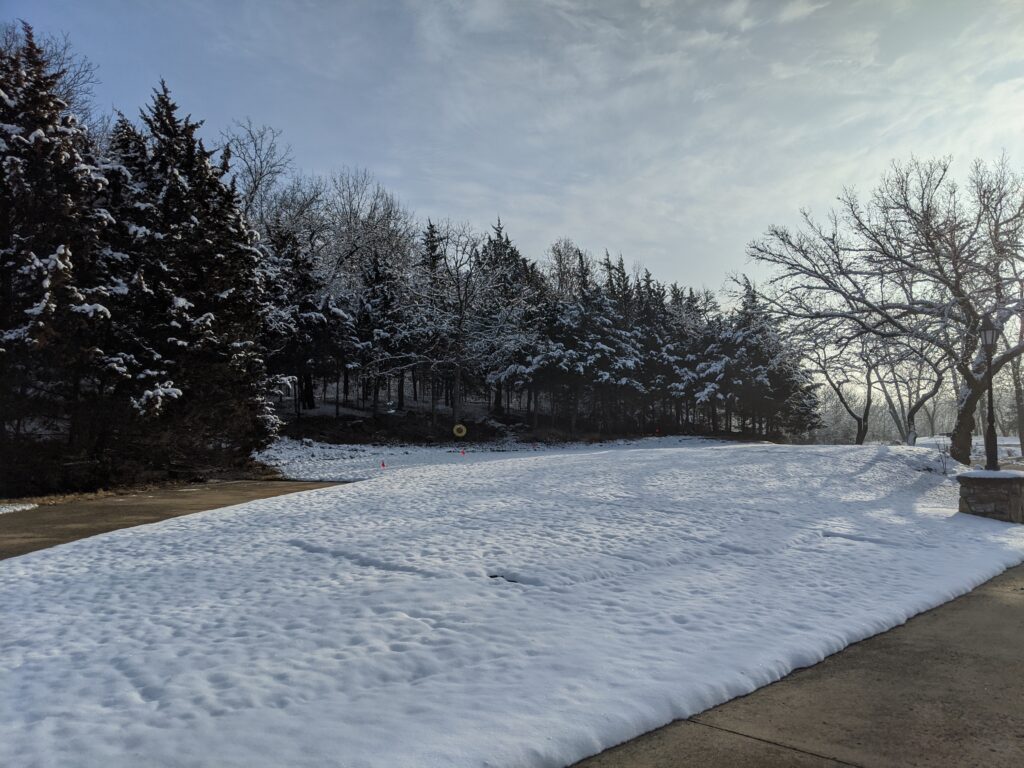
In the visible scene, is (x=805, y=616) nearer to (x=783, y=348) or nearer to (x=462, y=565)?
(x=462, y=565)

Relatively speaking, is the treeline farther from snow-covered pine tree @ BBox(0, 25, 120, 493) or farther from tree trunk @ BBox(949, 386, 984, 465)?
tree trunk @ BBox(949, 386, 984, 465)

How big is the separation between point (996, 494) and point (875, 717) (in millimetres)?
9287

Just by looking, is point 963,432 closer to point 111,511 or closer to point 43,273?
point 111,511

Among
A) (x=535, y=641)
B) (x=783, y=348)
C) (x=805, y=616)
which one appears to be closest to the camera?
(x=535, y=641)

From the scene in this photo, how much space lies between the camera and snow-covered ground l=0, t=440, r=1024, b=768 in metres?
3.58

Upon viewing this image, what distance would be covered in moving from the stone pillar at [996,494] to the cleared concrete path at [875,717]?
6.87 m

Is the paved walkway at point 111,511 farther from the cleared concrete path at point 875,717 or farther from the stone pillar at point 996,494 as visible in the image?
the stone pillar at point 996,494

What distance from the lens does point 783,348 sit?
2147 cm

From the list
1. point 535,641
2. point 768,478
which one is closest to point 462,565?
point 535,641

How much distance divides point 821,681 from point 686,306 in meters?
49.0

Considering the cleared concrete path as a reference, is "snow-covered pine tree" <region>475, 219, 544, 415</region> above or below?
above

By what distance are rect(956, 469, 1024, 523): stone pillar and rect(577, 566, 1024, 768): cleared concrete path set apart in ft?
22.5

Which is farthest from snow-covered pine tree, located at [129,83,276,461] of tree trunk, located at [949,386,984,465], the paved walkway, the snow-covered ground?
tree trunk, located at [949,386,984,465]

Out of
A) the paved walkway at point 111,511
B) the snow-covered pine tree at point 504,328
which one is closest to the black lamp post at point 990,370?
the paved walkway at point 111,511
